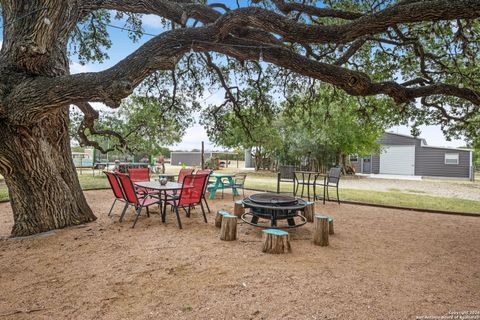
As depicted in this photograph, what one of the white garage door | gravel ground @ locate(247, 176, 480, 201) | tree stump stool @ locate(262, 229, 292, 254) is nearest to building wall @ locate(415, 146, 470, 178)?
the white garage door

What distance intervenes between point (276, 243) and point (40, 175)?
385 centimetres

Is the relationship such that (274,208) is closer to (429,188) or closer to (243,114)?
(243,114)

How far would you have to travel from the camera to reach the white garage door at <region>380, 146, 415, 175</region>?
2173 cm

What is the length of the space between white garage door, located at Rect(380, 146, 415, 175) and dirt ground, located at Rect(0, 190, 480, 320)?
1995cm

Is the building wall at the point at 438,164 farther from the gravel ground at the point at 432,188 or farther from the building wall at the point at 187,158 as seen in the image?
the building wall at the point at 187,158

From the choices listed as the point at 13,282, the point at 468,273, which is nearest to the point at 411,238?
the point at 468,273

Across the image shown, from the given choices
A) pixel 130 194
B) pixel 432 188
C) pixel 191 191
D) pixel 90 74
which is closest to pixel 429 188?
pixel 432 188

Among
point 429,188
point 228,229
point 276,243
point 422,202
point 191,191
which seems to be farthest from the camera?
point 429,188

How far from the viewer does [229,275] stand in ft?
9.12

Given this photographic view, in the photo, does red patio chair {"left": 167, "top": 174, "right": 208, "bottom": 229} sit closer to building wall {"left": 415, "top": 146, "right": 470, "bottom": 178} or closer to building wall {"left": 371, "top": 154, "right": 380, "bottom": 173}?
building wall {"left": 371, "top": 154, "right": 380, "bottom": 173}

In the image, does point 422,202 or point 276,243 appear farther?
point 422,202

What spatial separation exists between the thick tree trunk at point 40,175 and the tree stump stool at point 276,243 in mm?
3582

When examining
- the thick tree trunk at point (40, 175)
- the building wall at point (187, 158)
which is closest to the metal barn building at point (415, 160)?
the building wall at point (187, 158)

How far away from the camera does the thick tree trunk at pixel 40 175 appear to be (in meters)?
3.75
